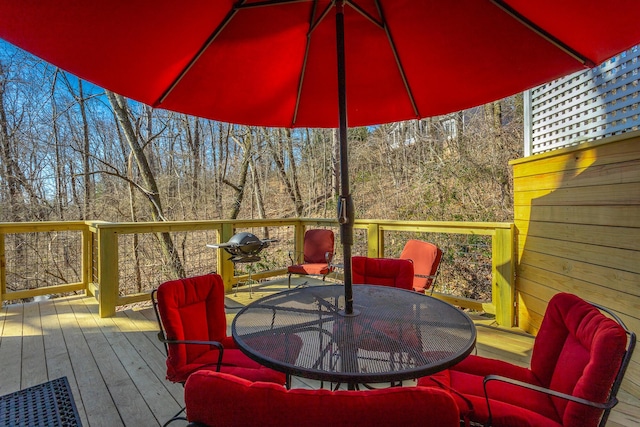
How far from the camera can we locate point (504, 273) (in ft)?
10.9

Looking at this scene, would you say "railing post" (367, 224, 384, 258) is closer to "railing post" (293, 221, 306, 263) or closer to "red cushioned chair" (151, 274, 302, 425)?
"railing post" (293, 221, 306, 263)

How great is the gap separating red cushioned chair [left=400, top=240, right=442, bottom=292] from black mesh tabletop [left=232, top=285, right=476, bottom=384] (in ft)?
4.53

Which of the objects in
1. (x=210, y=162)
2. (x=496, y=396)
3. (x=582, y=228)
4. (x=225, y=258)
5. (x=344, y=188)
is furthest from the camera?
(x=210, y=162)

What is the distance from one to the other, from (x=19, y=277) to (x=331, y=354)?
646 cm

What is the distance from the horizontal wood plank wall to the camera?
7.05 ft

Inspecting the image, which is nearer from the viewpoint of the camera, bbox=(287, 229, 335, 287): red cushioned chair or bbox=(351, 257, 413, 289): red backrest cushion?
bbox=(351, 257, 413, 289): red backrest cushion

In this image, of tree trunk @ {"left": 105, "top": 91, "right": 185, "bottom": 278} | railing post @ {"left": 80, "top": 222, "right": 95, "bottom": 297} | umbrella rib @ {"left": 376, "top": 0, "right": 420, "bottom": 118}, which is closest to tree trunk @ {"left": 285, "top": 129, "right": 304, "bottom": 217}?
tree trunk @ {"left": 105, "top": 91, "right": 185, "bottom": 278}

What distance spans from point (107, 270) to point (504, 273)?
4.46 m

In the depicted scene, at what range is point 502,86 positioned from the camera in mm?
2207

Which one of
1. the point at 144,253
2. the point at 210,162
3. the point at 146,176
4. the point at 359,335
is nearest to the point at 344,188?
the point at 359,335

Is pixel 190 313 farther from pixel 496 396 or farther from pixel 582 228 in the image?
pixel 582 228

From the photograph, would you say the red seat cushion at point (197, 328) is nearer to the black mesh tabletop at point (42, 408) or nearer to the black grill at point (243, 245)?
the black mesh tabletop at point (42, 408)

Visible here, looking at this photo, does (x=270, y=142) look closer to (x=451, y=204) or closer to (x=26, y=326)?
(x=451, y=204)

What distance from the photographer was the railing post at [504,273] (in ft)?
10.8
